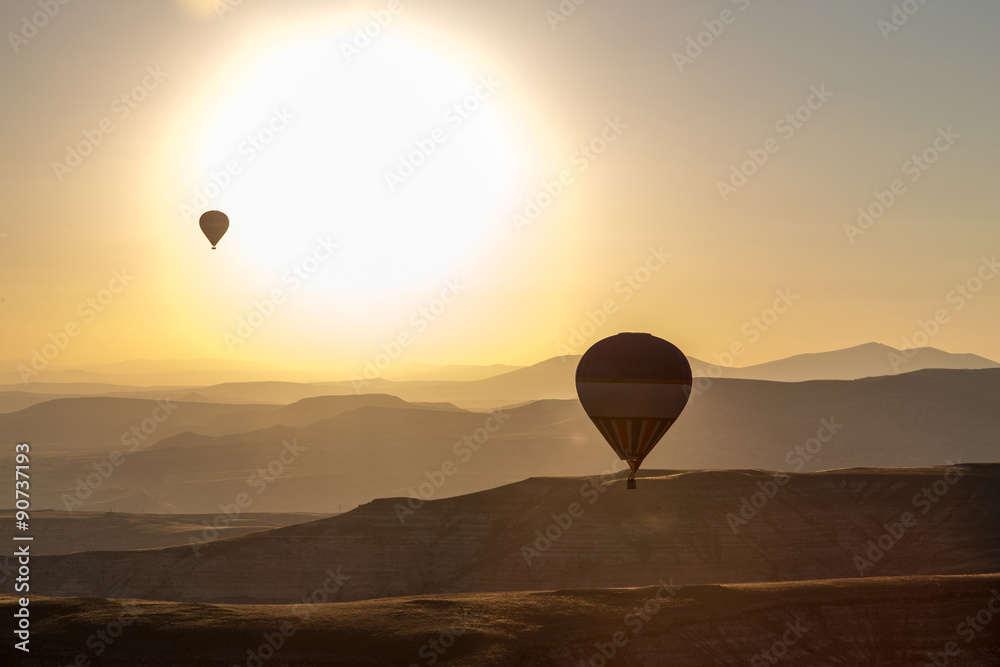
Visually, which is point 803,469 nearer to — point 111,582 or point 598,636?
point 111,582

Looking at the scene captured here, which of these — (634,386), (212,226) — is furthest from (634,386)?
(212,226)

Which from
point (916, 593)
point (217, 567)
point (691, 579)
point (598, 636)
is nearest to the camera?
point (598, 636)

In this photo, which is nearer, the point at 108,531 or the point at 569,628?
the point at 569,628

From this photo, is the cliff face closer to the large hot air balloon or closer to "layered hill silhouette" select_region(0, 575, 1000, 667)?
the large hot air balloon

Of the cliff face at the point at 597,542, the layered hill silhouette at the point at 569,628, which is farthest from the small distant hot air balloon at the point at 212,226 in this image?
the cliff face at the point at 597,542

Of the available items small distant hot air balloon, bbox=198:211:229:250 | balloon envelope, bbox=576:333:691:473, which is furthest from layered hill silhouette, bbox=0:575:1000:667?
small distant hot air balloon, bbox=198:211:229:250

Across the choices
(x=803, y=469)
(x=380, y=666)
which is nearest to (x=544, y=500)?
(x=380, y=666)

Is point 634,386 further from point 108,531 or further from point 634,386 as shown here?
point 108,531
